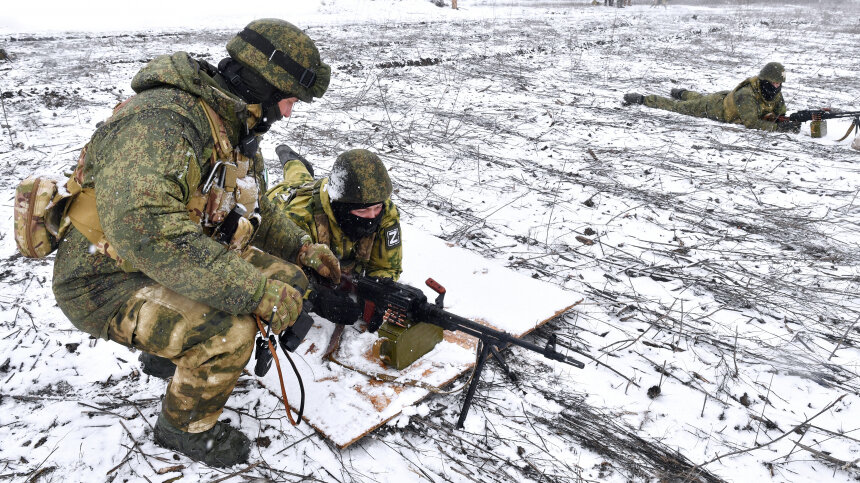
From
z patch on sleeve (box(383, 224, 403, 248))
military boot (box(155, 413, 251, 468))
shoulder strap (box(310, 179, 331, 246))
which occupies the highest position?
shoulder strap (box(310, 179, 331, 246))

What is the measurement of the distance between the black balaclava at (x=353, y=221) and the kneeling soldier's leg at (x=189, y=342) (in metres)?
1.17

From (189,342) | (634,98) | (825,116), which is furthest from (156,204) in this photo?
(634,98)

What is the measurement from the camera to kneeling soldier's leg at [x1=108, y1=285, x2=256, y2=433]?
2074mm

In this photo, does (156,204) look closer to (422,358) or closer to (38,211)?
(38,211)

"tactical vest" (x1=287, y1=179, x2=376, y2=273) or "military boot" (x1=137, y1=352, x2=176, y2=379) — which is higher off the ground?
"tactical vest" (x1=287, y1=179, x2=376, y2=273)

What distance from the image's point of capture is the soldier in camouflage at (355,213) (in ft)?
10.5

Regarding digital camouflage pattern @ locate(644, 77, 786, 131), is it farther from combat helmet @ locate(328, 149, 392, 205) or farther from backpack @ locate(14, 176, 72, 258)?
backpack @ locate(14, 176, 72, 258)

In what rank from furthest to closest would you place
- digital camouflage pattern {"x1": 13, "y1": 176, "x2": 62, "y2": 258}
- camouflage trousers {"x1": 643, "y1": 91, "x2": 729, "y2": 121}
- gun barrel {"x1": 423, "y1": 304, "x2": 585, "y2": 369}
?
camouflage trousers {"x1": 643, "y1": 91, "x2": 729, "y2": 121}
gun barrel {"x1": 423, "y1": 304, "x2": 585, "y2": 369}
digital camouflage pattern {"x1": 13, "y1": 176, "x2": 62, "y2": 258}

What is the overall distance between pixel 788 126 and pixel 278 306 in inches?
339

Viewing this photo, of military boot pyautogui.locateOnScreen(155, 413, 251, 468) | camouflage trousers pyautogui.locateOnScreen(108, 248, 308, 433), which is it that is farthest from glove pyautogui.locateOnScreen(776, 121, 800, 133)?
military boot pyautogui.locateOnScreen(155, 413, 251, 468)

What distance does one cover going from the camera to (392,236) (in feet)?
11.3

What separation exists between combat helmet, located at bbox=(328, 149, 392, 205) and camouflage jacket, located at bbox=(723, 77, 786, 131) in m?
7.14

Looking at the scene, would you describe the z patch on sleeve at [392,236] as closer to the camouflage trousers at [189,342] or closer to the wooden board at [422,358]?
the wooden board at [422,358]

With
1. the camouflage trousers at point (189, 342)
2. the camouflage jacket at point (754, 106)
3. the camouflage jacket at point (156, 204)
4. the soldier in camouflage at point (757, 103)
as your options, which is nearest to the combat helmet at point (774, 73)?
the soldier in camouflage at point (757, 103)
